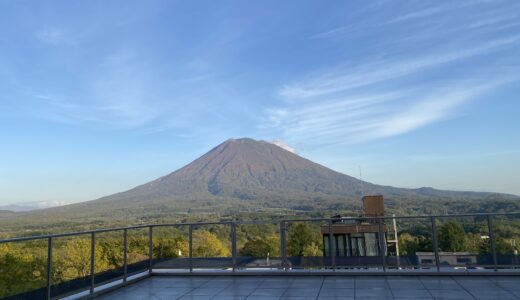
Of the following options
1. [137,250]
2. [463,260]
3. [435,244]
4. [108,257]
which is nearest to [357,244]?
[435,244]

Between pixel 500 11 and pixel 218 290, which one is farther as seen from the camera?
pixel 500 11

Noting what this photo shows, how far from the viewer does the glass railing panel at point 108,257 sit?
5.32m

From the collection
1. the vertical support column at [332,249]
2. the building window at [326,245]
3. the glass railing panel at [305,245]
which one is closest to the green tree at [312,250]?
the glass railing panel at [305,245]

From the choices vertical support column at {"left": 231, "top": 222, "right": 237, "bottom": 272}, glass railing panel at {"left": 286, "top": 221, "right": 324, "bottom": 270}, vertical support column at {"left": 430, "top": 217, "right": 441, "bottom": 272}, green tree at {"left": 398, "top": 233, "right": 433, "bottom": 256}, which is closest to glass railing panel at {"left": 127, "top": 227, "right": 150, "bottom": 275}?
vertical support column at {"left": 231, "top": 222, "right": 237, "bottom": 272}

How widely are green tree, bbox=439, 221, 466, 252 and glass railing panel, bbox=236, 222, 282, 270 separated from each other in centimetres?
279

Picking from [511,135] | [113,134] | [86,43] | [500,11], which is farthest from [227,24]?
[113,134]

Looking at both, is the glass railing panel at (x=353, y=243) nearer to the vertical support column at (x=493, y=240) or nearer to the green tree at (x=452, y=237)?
the green tree at (x=452, y=237)

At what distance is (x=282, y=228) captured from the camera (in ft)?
21.7

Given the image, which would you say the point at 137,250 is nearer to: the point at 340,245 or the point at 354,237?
the point at 340,245

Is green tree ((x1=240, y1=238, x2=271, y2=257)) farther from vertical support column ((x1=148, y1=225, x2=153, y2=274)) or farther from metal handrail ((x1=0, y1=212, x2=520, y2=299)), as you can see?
vertical support column ((x1=148, y1=225, x2=153, y2=274))

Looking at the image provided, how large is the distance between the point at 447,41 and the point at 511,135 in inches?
517

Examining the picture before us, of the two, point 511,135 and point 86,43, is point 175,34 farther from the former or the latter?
point 511,135

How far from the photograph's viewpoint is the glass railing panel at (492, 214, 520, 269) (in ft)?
18.2

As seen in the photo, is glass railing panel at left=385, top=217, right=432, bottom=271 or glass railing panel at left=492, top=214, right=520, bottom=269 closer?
glass railing panel at left=492, top=214, right=520, bottom=269
